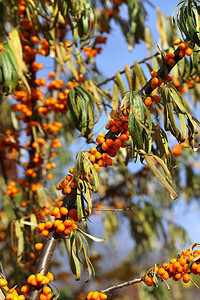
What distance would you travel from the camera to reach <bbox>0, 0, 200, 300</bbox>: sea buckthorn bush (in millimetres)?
847

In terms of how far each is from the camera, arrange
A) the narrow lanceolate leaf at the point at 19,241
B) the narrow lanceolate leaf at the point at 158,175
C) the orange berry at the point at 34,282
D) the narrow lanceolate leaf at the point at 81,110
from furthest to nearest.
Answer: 1. the narrow lanceolate leaf at the point at 19,241
2. the narrow lanceolate leaf at the point at 81,110
3. the orange berry at the point at 34,282
4. the narrow lanceolate leaf at the point at 158,175

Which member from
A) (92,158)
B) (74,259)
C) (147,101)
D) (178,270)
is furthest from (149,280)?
(147,101)

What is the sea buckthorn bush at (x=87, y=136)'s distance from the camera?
85 centimetres

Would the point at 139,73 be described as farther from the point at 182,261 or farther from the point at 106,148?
the point at 182,261

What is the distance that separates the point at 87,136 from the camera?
45.6 inches

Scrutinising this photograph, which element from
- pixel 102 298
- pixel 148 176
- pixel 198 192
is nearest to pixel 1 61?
pixel 102 298

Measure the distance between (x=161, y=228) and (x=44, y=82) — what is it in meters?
1.42

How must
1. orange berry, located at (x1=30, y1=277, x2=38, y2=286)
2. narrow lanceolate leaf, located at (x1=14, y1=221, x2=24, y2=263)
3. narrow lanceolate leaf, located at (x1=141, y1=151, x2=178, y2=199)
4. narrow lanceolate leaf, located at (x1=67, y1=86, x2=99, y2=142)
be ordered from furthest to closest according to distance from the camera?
narrow lanceolate leaf, located at (x1=14, y1=221, x2=24, y2=263), narrow lanceolate leaf, located at (x1=67, y1=86, x2=99, y2=142), orange berry, located at (x1=30, y1=277, x2=38, y2=286), narrow lanceolate leaf, located at (x1=141, y1=151, x2=178, y2=199)

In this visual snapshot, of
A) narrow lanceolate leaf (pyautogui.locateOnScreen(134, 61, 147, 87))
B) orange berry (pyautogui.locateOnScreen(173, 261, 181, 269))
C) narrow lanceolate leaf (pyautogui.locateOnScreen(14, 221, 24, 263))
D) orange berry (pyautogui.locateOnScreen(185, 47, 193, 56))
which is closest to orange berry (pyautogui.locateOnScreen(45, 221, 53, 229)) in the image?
orange berry (pyautogui.locateOnScreen(173, 261, 181, 269))

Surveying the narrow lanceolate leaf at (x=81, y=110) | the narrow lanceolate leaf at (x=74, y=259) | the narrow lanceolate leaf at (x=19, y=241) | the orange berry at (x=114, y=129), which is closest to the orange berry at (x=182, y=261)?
the narrow lanceolate leaf at (x=74, y=259)

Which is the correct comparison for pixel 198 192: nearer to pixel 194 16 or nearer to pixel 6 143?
pixel 6 143

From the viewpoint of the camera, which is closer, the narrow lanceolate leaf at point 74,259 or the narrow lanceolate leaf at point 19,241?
the narrow lanceolate leaf at point 74,259

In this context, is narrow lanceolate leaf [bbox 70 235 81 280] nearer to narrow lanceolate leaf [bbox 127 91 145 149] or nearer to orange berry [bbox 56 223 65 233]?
orange berry [bbox 56 223 65 233]

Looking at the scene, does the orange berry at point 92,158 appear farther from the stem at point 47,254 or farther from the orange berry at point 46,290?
the orange berry at point 46,290
